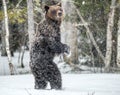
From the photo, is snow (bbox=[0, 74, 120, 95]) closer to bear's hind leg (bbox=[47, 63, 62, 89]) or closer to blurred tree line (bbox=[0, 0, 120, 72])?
bear's hind leg (bbox=[47, 63, 62, 89])

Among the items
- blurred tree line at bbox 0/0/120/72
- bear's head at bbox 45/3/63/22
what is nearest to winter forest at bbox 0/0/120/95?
blurred tree line at bbox 0/0/120/72

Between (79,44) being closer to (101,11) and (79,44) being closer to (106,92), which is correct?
(101,11)

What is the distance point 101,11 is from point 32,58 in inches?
337

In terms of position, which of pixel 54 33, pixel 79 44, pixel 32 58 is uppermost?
pixel 54 33

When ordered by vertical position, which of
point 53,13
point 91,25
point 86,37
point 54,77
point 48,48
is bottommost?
point 86,37

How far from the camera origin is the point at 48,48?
318 inches

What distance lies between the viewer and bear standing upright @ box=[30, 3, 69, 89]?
25.8ft

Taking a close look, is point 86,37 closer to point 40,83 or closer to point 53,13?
point 40,83

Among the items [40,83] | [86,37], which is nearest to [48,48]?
[40,83]

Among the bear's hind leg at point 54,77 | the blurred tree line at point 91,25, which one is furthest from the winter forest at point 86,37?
the bear's hind leg at point 54,77

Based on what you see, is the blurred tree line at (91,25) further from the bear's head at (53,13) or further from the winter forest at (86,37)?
the bear's head at (53,13)

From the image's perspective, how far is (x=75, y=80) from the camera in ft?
34.2

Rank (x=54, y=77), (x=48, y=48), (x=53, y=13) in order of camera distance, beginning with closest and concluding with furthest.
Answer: (x=53, y=13), (x=48, y=48), (x=54, y=77)

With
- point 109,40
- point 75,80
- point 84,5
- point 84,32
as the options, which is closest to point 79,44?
point 84,32
